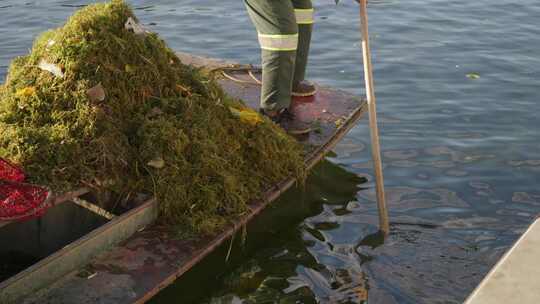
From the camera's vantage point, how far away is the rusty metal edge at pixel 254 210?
374cm

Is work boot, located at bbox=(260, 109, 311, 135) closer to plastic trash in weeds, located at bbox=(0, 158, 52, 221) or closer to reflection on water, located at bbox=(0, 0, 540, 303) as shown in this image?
reflection on water, located at bbox=(0, 0, 540, 303)

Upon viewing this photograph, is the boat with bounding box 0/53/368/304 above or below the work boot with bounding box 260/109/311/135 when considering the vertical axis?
below

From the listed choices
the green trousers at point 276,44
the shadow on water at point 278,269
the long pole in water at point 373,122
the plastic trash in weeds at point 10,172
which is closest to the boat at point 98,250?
the plastic trash in weeds at point 10,172

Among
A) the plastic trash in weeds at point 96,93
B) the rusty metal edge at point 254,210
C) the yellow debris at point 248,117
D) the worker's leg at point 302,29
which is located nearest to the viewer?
the rusty metal edge at point 254,210

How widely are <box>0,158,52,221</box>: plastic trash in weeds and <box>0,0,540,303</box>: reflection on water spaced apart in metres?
1.18

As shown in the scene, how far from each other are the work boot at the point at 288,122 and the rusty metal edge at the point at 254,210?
0.87 ft

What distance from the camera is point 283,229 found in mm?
5199

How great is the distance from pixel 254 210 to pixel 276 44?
1.47 meters

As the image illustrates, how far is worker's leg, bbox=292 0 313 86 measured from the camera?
5.70m

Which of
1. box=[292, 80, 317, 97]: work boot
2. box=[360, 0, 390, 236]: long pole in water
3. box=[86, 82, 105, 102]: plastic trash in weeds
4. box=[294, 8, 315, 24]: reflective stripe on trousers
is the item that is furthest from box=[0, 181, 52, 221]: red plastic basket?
box=[292, 80, 317, 97]: work boot

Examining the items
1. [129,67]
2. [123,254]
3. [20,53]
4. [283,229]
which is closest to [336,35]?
[20,53]

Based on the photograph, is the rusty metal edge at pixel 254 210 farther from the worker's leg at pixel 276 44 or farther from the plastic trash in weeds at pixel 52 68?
the plastic trash in weeds at pixel 52 68

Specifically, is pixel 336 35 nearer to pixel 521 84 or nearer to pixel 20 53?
pixel 521 84

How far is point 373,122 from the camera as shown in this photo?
16.3ft
